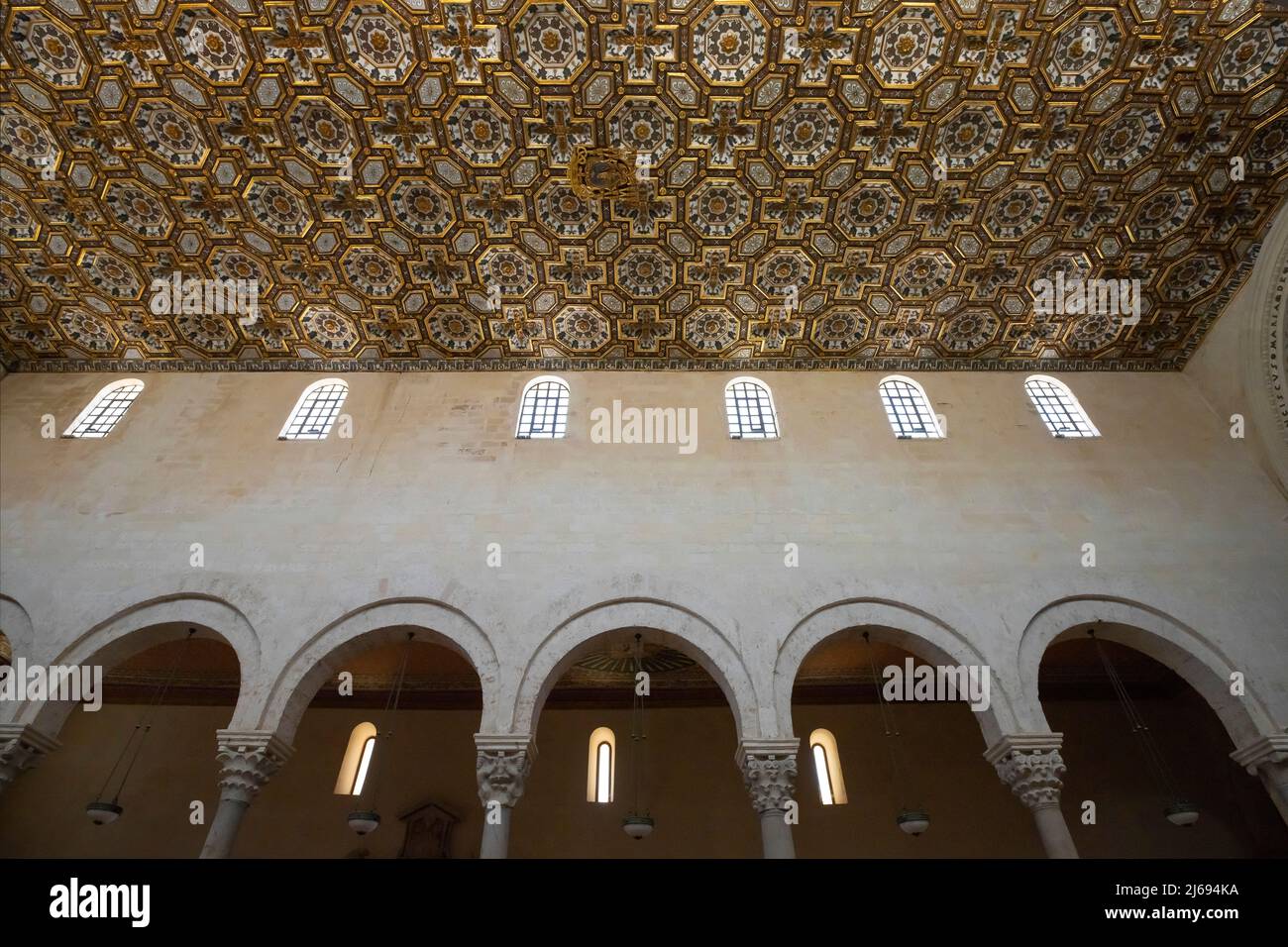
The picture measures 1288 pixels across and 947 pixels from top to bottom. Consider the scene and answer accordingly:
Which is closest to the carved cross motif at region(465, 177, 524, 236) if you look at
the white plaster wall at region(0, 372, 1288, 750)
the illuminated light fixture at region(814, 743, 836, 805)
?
the white plaster wall at region(0, 372, 1288, 750)

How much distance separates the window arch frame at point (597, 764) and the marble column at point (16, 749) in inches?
288

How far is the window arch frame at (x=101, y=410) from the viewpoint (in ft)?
32.7

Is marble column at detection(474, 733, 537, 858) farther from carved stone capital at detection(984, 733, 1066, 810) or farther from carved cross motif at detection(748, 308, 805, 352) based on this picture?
carved cross motif at detection(748, 308, 805, 352)

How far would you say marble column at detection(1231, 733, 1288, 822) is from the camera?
701 centimetres

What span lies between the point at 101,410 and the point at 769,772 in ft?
37.3

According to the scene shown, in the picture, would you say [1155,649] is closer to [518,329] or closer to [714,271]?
[714,271]

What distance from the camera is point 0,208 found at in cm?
913

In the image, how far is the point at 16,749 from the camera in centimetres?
703

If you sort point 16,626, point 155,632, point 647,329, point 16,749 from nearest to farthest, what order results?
point 16,749 < point 16,626 < point 155,632 < point 647,329

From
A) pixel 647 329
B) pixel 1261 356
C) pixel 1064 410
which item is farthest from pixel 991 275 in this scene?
pixel 647 329

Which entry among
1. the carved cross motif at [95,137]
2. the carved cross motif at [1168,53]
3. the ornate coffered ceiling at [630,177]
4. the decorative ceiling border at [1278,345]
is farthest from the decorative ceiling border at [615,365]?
the carved cross motif at [1168,53]

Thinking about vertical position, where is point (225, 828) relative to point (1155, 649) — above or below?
below

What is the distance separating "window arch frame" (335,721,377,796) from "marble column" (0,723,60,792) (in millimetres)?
4678

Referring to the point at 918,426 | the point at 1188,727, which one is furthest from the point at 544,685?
the point at 1188,727
